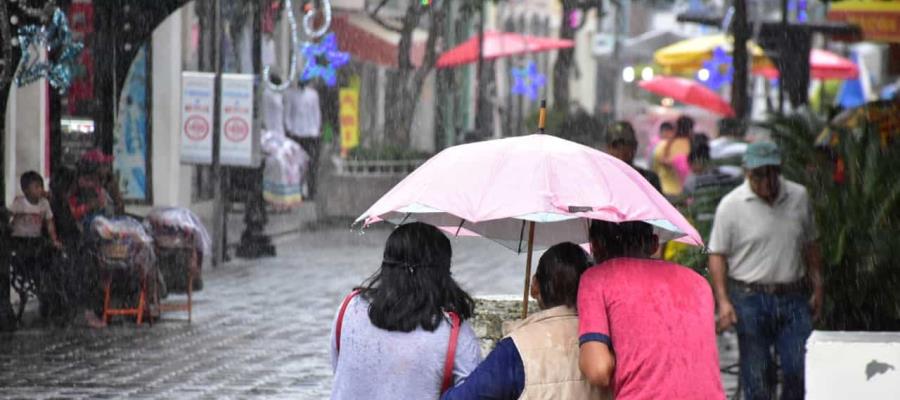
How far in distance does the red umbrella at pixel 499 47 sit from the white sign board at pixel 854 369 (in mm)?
24510

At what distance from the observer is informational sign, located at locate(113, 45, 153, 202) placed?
61.2ft

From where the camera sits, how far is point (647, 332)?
5203mm

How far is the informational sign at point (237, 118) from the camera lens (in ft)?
65.0

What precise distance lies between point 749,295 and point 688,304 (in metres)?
4.12

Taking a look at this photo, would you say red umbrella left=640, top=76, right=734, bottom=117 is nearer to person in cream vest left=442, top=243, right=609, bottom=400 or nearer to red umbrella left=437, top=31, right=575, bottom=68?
red umbrella left=437, top=31, right=575, bottom=68

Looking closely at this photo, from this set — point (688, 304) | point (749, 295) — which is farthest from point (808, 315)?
point (688, 304)

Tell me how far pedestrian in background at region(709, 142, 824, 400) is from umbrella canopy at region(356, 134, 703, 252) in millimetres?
3572

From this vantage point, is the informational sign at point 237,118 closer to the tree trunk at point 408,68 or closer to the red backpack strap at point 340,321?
the tree trunk at point 408,68

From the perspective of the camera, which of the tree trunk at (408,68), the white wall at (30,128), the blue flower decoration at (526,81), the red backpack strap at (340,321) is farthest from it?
the blue flower decoration at (526,81)

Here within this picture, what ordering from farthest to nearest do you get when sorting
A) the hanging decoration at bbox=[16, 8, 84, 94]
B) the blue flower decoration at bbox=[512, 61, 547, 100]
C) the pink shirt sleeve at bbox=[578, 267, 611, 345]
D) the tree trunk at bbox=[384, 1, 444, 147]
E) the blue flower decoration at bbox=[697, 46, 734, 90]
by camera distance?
the blue flower decoration at bbox=[512, 61, 547, 100], the blue flower decoration at bbox=[697, 46, 734, 90], the tree trunk at bbox=[384, 1, 444, 147], the hanging decoration at bbox=[16, 8, 84, 94], the pink shirt sleeve at bbox=[578, 267, 611, 345]

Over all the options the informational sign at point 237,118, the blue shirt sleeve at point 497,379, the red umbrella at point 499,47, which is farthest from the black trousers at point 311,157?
the blue shirt sleeve at point 497,379

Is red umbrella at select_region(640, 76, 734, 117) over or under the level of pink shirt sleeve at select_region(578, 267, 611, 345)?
over

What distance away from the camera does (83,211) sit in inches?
574

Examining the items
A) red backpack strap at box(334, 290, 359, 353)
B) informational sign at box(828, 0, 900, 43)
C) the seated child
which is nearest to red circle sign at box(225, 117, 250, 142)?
the seated child
